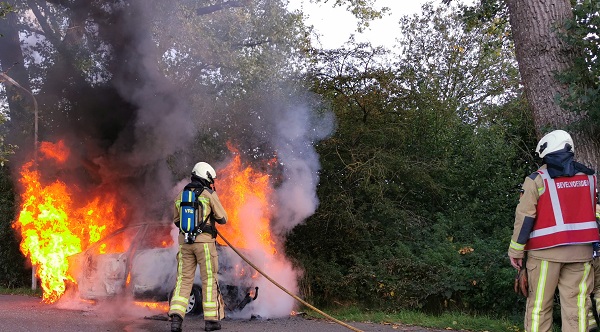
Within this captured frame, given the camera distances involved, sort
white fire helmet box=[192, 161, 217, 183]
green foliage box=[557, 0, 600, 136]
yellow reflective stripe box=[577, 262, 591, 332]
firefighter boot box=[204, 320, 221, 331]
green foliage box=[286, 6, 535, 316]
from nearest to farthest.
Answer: yellow reflective stripe box=[577, 262, 591, 332]
green foliage box=[557, 0, 600, 136]
firefighter boot box=[204, 320, 221, 331]
white fire helmet box=[192, 161, 217, 183]
green foliage box=[286, 6, 535, 316]

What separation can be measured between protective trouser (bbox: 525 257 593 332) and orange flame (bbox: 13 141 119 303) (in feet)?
25.3

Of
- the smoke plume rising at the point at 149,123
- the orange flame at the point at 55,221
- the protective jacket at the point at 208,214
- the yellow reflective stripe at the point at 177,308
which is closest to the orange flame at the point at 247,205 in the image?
the smoke plume rising at the point at 149,123

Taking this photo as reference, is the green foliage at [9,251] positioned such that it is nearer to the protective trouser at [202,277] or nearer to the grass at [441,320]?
the protective trouser at [202,277]

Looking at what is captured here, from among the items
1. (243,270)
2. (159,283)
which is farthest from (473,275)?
(159,283)

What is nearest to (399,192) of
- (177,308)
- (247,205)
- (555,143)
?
(247,205)

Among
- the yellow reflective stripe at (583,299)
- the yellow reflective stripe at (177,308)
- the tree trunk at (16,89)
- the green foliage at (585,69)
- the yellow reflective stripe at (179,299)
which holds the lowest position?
the yellow reflective stripe at (177,308)

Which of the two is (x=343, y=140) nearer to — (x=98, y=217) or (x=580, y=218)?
(x=98, y=217)

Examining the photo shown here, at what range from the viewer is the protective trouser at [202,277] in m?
7.30

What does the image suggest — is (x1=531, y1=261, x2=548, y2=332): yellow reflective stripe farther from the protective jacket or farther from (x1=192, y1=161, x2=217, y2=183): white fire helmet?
(x1=192, y1=161, x2=217, y2=183): white fire helmet

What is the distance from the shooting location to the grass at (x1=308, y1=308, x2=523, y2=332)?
289 inches

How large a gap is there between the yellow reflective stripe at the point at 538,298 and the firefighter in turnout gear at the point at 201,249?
3.82 metres

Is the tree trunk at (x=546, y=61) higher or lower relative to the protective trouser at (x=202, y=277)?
higher

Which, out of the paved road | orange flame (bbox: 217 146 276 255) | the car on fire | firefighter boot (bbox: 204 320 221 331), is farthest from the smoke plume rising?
Result: firefighter boot (bbox: 204 320 221 331)

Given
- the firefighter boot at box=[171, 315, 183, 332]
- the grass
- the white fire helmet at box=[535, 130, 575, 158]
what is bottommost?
the grass
